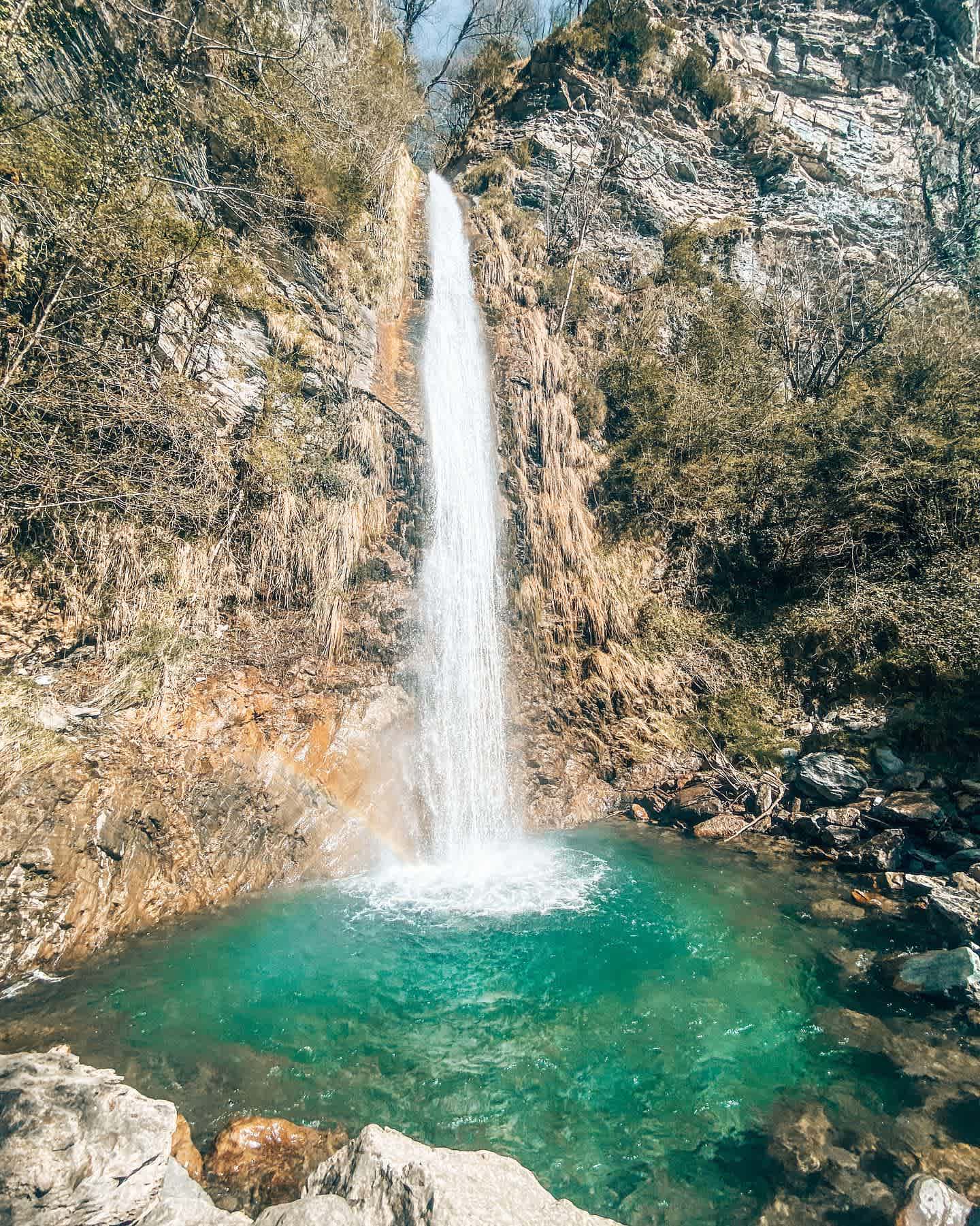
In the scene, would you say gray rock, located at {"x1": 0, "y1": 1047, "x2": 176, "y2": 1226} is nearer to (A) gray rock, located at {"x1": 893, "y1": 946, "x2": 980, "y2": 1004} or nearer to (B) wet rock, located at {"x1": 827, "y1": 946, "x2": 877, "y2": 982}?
(B) wet rock, located at {"x1": 827, "y1": 946, "x2": 877, "y2": 982}

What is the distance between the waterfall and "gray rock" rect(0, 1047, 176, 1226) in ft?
19.3

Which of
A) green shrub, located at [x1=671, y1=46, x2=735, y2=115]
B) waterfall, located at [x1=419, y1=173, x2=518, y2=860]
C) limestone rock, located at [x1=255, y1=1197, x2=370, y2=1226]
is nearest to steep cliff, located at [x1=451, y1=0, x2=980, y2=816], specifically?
green shrub, located at [x1=671, y1=46, x2=735, y2=115]

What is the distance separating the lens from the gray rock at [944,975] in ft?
14.9

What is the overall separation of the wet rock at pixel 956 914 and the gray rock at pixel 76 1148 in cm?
678

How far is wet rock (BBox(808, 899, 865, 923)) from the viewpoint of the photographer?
20.0 feet


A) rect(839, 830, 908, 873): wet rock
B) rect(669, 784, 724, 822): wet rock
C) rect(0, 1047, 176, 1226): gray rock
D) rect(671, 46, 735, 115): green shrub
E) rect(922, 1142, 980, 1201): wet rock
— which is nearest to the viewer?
rect(0, 1047, 176, 1226): gray rock

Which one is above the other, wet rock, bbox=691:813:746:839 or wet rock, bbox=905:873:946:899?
A: wet rock, bbox=905:873:946:899

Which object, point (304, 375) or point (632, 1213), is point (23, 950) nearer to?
point (632, 1213)

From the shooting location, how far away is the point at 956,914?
17.4ft

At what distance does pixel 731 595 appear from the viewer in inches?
496

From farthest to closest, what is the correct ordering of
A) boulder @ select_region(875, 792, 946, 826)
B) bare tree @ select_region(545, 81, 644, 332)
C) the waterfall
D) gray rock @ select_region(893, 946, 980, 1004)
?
bare tree @ select_region(545, 81, 644, 332), the waterfall, boulder @ select_region(875, 792, 946, 826), gray rock @ select_region(893, 946, 980, 1004)

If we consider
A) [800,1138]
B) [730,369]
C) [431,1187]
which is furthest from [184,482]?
[730,369]

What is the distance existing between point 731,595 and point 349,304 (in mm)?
10990

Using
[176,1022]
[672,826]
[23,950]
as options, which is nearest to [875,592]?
[672,826]
